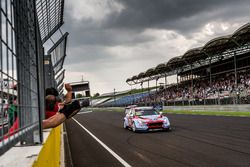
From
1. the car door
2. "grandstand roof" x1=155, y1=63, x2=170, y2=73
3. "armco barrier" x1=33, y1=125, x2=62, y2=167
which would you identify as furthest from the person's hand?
"grandstand roof" x1=155, y1=63, x2=170, y2=73

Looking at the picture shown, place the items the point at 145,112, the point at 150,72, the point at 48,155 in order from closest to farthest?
1. the point at 48,155
2. the point at 145,112
3. the point at 150,72

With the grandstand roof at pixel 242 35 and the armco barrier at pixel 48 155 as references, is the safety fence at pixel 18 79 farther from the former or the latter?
the grandstand roof at pixel 242 35

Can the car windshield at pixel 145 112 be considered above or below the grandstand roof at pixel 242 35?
below

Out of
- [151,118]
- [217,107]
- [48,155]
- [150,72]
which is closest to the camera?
[48,155]

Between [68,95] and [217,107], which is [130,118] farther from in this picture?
[217,107]

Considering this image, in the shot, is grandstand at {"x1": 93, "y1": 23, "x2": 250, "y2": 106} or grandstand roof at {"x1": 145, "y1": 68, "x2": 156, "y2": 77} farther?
grandstand roof at {"x1": 145, "y1": 68, "x2": 156, "y2": 77}

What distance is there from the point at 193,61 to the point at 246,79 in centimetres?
845

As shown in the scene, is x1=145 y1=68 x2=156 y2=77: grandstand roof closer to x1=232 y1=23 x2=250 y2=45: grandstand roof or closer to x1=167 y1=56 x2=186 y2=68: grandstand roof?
x1=167 y1=56 x2=186 y2=68: grandstand roof

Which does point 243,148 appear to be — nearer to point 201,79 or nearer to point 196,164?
point 196,164

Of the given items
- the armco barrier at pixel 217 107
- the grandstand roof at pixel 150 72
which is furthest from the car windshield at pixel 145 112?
the grandstand roof at pixel 150 72

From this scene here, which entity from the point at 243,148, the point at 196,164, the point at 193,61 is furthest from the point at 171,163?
the point at 193,61

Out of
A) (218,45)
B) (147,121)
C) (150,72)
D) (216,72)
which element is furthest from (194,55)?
(147,121)

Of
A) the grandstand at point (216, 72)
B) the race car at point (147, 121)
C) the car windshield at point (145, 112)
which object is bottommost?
the race car at point (147, 121)

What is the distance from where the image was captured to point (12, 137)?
9.14ft
